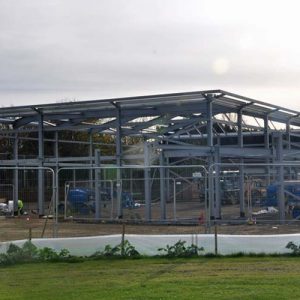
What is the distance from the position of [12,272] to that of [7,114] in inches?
747

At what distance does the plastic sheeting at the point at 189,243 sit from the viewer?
14.5 meters

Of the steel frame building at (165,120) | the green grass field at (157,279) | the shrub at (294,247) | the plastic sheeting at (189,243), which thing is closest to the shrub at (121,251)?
the plastic sheeting at (189,243)

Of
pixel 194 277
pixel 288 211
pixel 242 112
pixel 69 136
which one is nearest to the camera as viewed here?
pixel 194 277

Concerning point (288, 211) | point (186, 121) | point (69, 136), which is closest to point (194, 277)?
point (288, 211)

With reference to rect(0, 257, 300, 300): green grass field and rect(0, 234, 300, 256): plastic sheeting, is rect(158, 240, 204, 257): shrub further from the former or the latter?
rect(0, 257, 300, 300): green grass field

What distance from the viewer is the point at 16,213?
3011 centimetres

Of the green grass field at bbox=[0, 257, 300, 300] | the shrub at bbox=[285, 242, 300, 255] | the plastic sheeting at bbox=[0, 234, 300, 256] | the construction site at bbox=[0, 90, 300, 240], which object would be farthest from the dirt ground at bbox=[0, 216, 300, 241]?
the green grass field at bbox=[0, 257, 300, 300]

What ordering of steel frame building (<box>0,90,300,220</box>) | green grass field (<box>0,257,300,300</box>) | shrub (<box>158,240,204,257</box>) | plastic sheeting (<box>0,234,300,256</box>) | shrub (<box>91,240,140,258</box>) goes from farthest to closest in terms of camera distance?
steel frame building (<box>0,90,300,220</box>), plastic sheeting (<box>0,234,300,256</box>), shrub (<box>91,240,140,258</box>), shrub (<box>158,240,204,257</box>), green grass field (<box>0,257,300,300</box>)

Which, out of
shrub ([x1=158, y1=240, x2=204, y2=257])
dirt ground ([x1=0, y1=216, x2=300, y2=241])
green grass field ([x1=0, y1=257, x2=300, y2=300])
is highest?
dirt ground ([x1=0, y1=216, x2=300, y2=241])

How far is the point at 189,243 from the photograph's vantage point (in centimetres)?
1461

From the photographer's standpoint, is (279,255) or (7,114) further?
Answer: (7,114)

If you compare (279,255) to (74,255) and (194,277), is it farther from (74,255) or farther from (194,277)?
(74,255)

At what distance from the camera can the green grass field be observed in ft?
32.1

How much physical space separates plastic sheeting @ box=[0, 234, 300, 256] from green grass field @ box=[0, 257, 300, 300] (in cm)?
63
